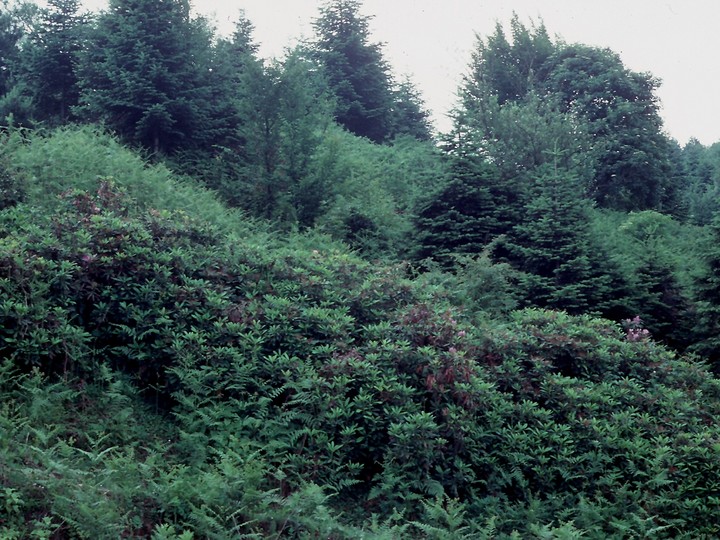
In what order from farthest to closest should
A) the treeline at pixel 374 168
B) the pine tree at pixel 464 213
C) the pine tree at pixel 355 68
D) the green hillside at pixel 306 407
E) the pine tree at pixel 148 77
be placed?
the pine tree at pixel 355 68
the pine tree at pixel 148 77
the pine tree at pixel 464 213
the treeline at pixel 374 168
the green hillside at pixel 306 407

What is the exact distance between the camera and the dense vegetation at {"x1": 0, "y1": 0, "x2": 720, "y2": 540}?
6051 millimetres

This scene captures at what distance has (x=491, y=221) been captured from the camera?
602 inches

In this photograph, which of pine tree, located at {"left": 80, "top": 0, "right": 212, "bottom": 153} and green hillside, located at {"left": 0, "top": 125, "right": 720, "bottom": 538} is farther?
pine tree, located at {"left": 80, "top": 0, "right": 212, "bottom": 153}

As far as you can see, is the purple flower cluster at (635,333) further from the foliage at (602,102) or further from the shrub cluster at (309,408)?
the foliage at (602,102)

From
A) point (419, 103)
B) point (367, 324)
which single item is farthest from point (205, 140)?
point (419, 103)

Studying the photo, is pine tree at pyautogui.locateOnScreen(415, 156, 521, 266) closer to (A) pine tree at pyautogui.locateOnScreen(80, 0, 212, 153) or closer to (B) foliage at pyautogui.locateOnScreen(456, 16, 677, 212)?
(A) pine tree at pyautogui.locateOnScreen(80, 0, 212, 153)

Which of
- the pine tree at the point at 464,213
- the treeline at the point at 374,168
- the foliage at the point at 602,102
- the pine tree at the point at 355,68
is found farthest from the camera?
the pine tree at the point at 355,68

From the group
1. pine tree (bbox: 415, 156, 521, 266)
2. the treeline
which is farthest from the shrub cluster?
pine tree (bbox: 415, 156, 521, 266)

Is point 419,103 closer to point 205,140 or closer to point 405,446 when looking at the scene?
point 205,140

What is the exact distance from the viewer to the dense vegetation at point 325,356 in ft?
19.9

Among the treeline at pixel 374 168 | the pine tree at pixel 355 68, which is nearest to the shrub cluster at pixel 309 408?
the treeline at pixel 374 168

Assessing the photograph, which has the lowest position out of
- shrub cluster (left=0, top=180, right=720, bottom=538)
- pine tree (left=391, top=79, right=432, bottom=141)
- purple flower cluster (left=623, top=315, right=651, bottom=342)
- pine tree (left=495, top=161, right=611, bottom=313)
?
shrub cluster (left=0, top=180, right=720, bottom=538)

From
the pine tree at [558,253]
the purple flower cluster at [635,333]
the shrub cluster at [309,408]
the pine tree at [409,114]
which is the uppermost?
the pine tree at [409,114]

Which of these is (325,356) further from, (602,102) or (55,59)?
(602,102)
